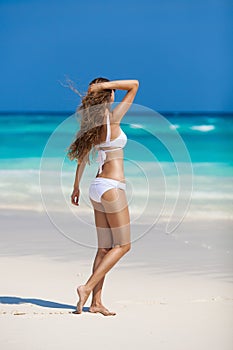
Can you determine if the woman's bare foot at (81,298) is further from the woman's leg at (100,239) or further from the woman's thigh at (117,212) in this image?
the woman's thigh at (117,212)

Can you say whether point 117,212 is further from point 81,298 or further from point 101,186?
point 81,298

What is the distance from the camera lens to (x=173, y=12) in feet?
34.6

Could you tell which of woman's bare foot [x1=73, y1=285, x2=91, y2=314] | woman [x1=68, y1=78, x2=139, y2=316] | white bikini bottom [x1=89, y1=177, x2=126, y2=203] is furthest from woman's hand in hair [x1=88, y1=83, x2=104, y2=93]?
woman's bare foot [x1=73, y1=285, x2=91, y2=314]

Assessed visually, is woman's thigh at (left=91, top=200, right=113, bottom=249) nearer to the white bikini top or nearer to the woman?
the woman

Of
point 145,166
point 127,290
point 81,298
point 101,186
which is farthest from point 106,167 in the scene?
point 145,166

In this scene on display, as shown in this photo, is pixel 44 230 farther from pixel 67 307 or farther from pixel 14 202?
pixel 67 307

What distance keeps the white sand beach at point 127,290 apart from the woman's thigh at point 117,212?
27cm

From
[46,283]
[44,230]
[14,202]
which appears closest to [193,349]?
[46,283]

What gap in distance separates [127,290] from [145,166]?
4.30 meters

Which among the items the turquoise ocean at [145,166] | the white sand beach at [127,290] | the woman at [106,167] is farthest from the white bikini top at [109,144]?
the white sand beach at [127,290]

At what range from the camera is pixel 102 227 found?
8.84ft

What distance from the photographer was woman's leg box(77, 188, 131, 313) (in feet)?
8.62

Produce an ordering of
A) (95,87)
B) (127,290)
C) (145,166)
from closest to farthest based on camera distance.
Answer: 1. (95,87)
2. (127,290)
3. (145,166)

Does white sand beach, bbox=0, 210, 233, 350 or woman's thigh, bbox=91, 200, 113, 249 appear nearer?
white sand beach, bbox=0, 210, 233, 350
